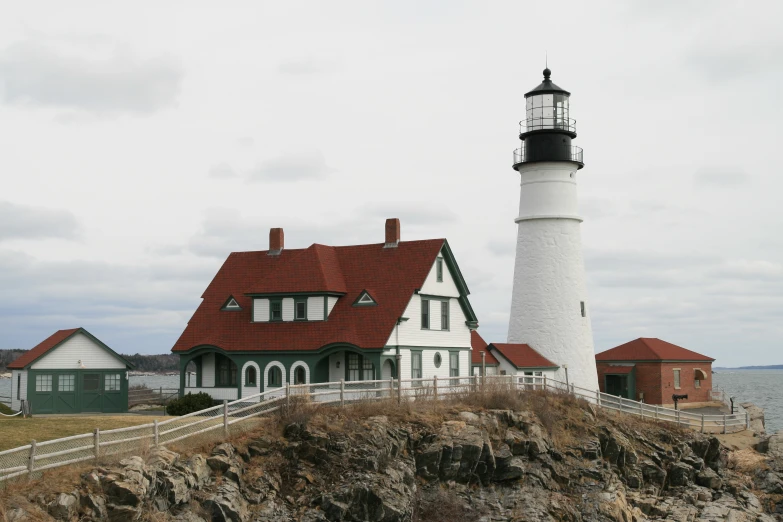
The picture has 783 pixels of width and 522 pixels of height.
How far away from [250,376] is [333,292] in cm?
485

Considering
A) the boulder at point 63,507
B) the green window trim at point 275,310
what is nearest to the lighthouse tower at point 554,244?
the green window trim at point 275,310

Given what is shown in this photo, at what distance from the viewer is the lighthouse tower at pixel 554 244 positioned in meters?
42.2

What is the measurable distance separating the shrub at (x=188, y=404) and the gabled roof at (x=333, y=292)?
2581 mm

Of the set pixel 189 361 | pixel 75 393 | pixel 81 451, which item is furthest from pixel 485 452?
pixel 75 393

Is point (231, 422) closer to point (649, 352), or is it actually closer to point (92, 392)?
point (92, 392)

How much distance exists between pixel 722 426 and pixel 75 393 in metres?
28.2

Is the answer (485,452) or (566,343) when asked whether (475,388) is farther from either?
(566,343)

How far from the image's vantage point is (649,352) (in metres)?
49.0

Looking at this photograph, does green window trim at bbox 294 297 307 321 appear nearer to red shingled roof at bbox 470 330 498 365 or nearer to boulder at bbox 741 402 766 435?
red shingled roof at bbox 470 330 498 365

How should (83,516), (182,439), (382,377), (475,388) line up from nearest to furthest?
1. (83,516)
2. (182,439)
3. (475,388)
4. (382,377)

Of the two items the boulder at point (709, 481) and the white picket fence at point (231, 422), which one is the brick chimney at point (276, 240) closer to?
the white picket fence at point (231, 422)

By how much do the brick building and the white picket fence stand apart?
613cm

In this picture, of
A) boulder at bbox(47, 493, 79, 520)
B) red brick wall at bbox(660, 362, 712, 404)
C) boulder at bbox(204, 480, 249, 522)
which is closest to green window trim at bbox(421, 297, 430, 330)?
boulder at bbox(204, 480, 249, 522)

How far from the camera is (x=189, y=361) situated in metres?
38.1
